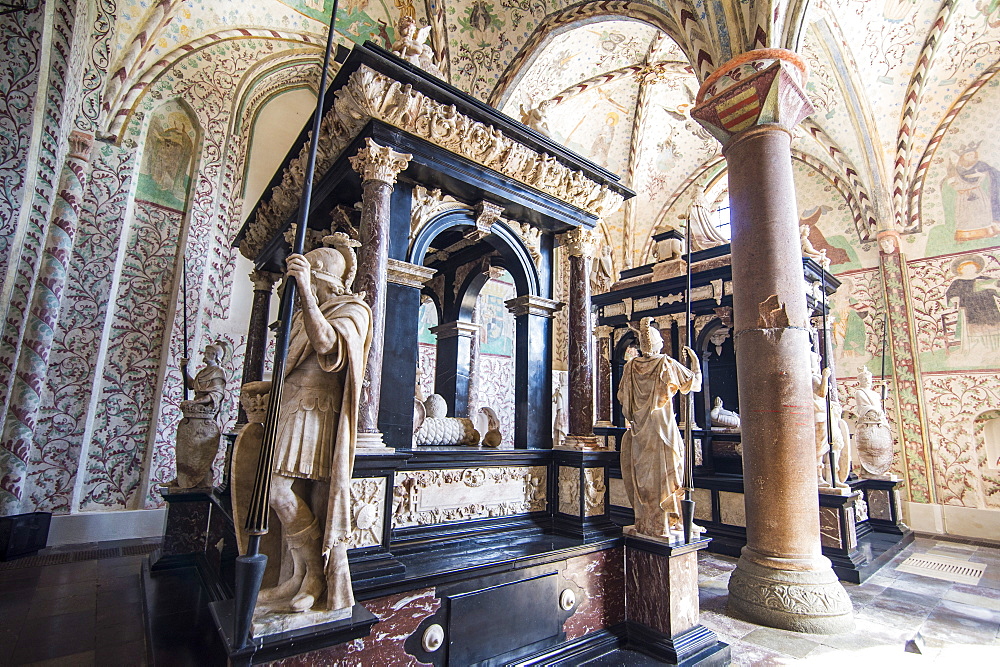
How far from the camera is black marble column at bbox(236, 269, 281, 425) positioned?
560cm

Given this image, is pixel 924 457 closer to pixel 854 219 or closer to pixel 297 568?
pixel 854 219

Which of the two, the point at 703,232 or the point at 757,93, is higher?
the point at 703,232

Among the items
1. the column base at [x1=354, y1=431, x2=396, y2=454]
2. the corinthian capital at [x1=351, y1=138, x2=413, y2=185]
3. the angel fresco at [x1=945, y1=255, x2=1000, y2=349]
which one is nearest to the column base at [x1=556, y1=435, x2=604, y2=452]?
the column base at [x1=354, y1=431, x2=396, y2=454]

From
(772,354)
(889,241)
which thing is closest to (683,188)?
(889,241)

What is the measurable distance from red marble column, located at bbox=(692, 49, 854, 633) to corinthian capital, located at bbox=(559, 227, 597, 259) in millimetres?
1367

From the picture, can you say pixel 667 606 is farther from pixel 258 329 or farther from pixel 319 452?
pixel 258 329

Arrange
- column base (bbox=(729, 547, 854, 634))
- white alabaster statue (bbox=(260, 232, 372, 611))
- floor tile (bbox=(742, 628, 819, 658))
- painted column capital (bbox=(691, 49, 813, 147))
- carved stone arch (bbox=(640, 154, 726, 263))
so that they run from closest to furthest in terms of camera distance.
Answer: white alabaster statue (bbox=(260, 232, 372, 611)), floor tile (bbox=(742, 628, 819, 658)), column base (bbox=(729, 547, 854, 634)), painted column capital (bbox=(691, 49, 813, 147)), carved stone arch (bbox=(640, 154, 726, 263))

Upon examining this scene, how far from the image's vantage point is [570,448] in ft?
13.9

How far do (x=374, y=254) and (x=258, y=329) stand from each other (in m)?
3.15

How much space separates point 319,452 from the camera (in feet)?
7.29

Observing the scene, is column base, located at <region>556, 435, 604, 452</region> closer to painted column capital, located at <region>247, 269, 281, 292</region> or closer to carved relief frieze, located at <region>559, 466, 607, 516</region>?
carved relief frieze, located at <region>559, 466, 607, 516</region>

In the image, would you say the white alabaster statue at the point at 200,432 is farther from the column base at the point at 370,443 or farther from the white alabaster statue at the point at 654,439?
the white alabaster statue at the point at 654,439

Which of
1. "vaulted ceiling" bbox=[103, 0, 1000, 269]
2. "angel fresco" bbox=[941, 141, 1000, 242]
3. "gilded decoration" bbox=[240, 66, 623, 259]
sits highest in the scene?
"vaulted ceiling" bbox=[103, 0, 1000, 269]

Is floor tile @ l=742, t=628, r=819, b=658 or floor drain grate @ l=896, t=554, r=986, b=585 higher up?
floor tile @ l=742, t=628, r=819, b=658
